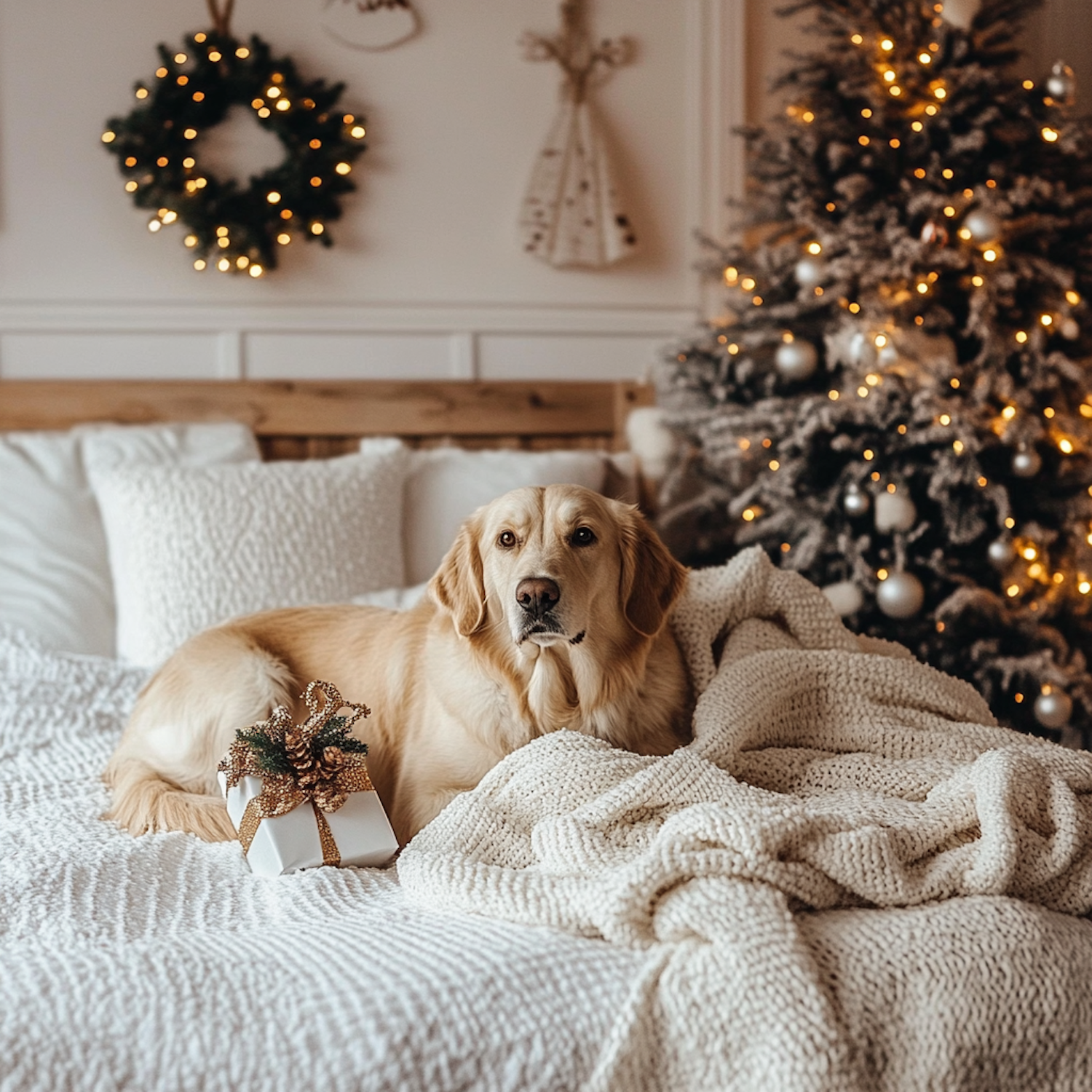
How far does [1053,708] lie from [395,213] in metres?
2.36

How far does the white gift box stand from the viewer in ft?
4.49

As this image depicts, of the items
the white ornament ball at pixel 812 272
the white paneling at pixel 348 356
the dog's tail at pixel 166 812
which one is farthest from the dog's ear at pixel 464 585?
the white paneling at pixel 348 356

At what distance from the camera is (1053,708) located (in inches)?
105

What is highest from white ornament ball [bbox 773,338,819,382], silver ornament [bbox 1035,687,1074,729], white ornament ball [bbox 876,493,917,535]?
white ornament ball [bbox 773,338,819,382]

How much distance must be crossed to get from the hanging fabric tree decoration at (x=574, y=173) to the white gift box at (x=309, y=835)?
238 cm

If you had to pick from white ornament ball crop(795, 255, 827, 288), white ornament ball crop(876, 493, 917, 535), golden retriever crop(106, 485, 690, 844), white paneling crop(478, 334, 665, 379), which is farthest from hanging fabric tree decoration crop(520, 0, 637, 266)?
golden retriever crop(106, 485, 690, 844)

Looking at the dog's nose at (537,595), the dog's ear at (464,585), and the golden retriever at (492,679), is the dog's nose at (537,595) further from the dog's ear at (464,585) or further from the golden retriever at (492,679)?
the dog's ear at (464,585)

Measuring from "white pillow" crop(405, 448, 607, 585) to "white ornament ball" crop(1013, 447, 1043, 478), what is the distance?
1059 mm

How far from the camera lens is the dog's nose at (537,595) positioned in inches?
58.9

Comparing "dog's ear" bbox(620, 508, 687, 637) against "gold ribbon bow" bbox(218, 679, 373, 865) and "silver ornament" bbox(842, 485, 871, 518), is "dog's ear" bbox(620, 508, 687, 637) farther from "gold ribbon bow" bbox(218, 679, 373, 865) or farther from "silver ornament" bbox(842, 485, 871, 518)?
"silver ornament" bbox(842, 485, 871, 518)

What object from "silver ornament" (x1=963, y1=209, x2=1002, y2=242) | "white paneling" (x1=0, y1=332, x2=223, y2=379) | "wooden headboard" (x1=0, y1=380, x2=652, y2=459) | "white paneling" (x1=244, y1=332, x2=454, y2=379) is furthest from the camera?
"white paneling" (x1=244, y1=332, x2=454, y2=379)

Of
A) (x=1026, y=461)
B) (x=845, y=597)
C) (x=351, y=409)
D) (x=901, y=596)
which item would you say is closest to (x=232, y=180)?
(x=351, y=409)

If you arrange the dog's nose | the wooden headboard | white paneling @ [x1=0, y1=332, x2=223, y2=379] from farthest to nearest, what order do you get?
white paneling @ [x1=0, y1=332, x2=223, y2=379] < the wooden headboard < the dog's nose

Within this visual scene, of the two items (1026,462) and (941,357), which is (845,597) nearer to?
(1026,462)
